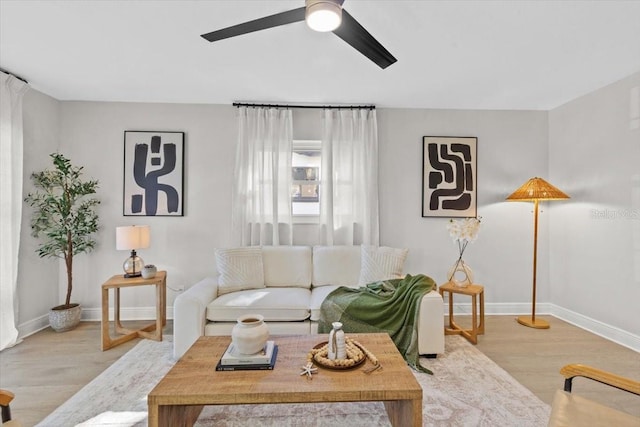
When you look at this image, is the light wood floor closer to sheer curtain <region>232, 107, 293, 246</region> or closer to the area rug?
the area rug

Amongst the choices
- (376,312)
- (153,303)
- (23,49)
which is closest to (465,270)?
(376,312)

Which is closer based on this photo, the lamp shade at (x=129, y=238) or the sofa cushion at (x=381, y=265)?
the lamp shade at (x=129, y=238)

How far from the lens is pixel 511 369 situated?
8.04 ft

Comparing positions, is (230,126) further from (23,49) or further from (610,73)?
(610,73)

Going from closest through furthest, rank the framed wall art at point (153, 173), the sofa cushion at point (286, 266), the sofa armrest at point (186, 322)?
the sofa armrest at point (186, 322) < the sofa cushion at point (286, 266) < the framed wall art at point (153, 173)

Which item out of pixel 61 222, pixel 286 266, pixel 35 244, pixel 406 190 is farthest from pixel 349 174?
pixel 35 244

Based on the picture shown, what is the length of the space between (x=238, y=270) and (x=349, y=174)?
1698 millimetres

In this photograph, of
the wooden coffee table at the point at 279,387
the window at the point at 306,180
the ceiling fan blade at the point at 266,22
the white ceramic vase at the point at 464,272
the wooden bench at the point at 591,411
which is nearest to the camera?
the wooden bench at the point at 591,411

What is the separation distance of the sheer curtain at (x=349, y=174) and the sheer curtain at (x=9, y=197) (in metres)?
3.03

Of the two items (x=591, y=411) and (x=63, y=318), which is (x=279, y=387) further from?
(x=63, y=318)

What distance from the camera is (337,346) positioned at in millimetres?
1637

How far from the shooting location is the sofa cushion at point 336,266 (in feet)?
10.8

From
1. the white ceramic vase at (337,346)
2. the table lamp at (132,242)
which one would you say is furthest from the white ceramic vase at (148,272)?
the white ceramic vase at (337,346)

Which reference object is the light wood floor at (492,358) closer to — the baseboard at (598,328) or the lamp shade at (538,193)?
the baseboard at (598,328)
